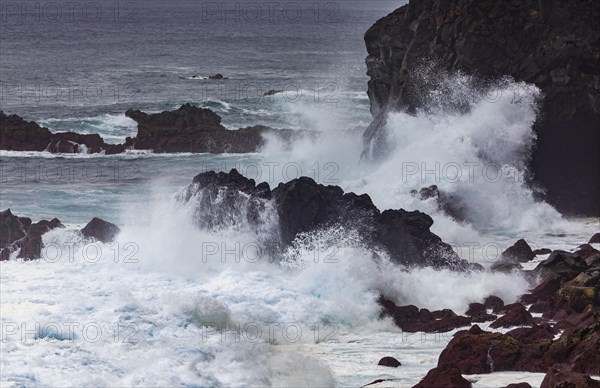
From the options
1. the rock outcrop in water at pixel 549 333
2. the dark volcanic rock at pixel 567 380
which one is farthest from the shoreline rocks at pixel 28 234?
the dark volcanic rock at pixel 567 380

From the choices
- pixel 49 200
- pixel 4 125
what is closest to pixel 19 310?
pixel 49 200

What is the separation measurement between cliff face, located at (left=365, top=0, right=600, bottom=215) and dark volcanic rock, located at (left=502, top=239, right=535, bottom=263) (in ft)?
17.8

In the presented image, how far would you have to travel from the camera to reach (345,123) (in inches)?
2218

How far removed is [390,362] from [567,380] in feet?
19.3

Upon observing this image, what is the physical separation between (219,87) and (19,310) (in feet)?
163

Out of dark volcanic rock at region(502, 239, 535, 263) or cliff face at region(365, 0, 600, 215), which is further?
cliff face at region(365, 0, 600, 215)

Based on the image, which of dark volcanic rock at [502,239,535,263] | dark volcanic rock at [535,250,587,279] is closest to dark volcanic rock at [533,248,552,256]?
dark volcanic rock at [502,239,535,263]

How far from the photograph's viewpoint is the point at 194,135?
53.4m

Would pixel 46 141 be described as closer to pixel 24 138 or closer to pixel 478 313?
pixel 24 138

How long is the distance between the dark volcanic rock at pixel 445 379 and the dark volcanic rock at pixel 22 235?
601 inches

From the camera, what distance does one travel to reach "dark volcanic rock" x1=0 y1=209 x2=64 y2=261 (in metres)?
34.2

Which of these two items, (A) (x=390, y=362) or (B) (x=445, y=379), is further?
(A) (x=390, y=362)

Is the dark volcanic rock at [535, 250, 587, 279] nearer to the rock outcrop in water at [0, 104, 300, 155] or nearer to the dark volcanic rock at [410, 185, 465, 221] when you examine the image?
the dark volcanic rock at [410, 185, 465, 221]

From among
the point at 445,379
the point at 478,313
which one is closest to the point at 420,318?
the point at 478,313
